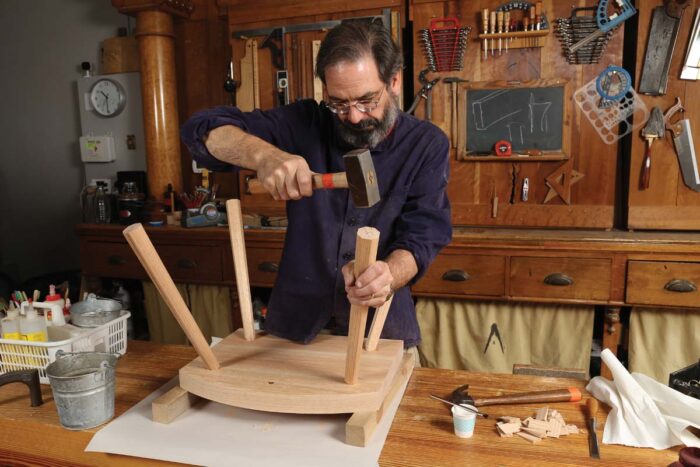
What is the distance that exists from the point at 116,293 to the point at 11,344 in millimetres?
2086

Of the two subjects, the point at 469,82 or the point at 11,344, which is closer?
the point at 11,344

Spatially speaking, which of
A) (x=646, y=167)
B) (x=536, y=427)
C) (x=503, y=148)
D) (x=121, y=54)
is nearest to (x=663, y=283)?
(x=646, y=167)

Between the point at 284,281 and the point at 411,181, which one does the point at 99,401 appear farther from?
the point at 411,181

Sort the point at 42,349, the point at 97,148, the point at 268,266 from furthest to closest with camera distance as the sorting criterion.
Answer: the point at 97,148 → the point at 268,266 → the point at 42,349

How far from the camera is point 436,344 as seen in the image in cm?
299

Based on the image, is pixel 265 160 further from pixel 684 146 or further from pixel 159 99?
pixel 159 99

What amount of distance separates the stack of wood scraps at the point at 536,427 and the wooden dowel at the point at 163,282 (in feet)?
2.20

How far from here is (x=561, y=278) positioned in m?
2.62

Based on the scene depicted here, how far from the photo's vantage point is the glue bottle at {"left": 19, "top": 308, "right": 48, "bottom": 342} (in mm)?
1531

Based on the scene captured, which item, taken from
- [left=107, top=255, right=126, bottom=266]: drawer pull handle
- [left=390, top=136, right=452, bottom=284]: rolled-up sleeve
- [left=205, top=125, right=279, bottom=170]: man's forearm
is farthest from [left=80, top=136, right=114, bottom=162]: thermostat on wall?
[left=390, top=136, right=452, bottom=284]: rolled-up sleeve

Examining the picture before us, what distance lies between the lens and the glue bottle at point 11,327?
1.54m

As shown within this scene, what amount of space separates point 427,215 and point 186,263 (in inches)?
80.6

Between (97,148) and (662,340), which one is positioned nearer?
(662,340)

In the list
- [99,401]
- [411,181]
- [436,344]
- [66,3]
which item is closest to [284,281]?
[411,181]
